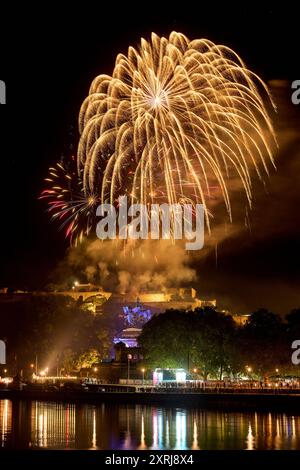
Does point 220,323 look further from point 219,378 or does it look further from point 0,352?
point 0,352

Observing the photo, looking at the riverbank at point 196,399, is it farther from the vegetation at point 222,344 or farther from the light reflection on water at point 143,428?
the vegetation at point 222,344

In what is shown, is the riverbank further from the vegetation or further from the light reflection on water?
the vegetation

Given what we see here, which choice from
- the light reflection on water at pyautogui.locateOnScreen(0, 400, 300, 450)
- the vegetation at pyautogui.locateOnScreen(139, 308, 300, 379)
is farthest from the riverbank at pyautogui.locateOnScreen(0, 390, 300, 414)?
the vegetation at pyautogui.locateOnScreen(139, 308, 300, 379)

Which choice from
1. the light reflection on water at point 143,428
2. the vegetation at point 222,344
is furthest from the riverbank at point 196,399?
the vegetation at point 222,344

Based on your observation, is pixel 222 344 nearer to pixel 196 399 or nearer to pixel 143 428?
pixel 196 399

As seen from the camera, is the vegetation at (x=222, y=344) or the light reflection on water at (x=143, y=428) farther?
the vegetation at (x=222, y=344)
